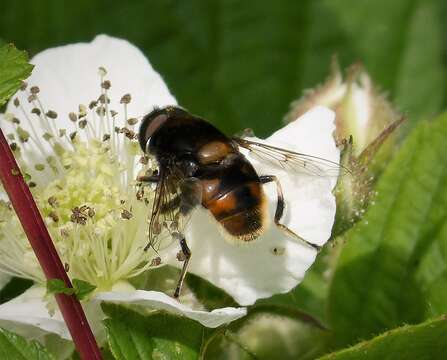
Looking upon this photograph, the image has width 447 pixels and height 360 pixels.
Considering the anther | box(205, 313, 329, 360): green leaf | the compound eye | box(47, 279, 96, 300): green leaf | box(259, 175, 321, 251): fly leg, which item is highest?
the anther

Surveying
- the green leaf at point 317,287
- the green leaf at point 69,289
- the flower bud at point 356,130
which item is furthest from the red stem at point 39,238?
the green leaf at point 317,287

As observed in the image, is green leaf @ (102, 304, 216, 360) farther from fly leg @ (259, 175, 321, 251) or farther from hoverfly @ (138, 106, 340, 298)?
fly leg @ (259, 175, 321, 251)

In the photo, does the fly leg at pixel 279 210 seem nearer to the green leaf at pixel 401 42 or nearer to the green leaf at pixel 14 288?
the green leaf at pixel 14 288

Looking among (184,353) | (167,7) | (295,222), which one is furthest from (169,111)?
(167,7)

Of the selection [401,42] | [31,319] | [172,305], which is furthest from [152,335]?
[401,42]

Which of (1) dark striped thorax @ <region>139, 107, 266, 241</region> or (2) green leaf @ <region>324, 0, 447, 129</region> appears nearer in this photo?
(1) dark striped thorax @ <region>139, 107, 266, 241</region>

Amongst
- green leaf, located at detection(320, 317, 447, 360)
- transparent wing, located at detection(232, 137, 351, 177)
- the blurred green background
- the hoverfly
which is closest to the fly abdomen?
the hoverfly

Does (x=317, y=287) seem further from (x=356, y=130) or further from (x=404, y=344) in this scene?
(x=404, y=344)
